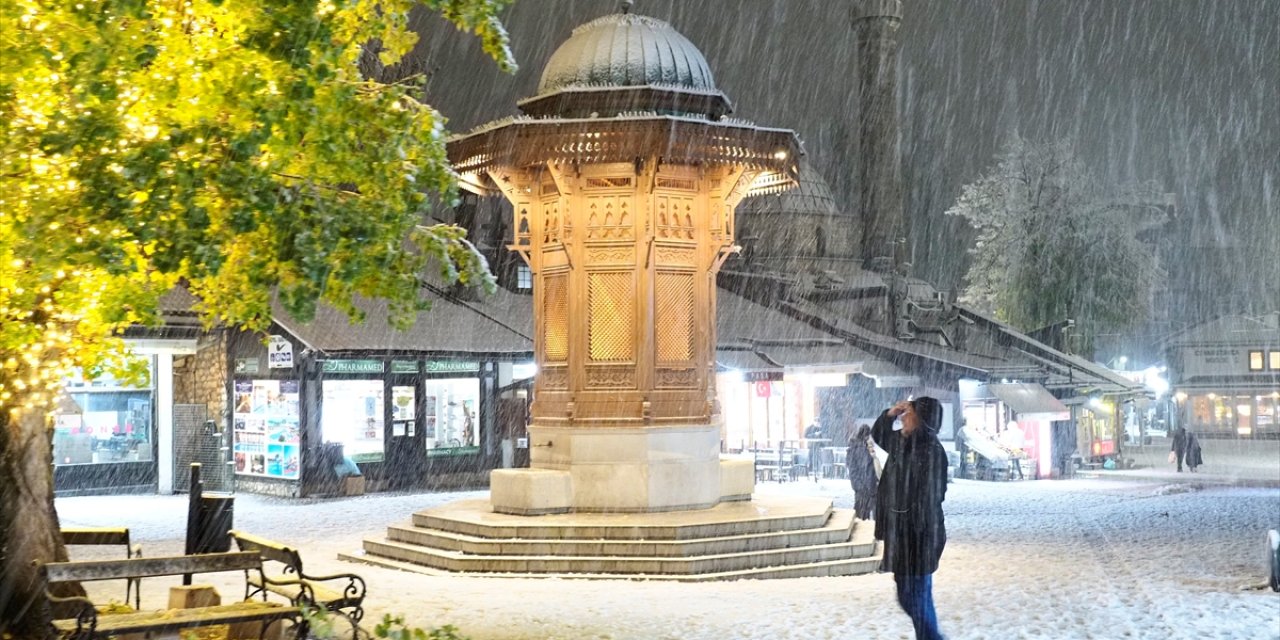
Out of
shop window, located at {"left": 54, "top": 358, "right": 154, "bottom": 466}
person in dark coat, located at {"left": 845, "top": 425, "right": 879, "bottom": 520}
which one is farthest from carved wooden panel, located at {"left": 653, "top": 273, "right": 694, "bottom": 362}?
shop window, located at {"left": 54, "top": 358, "right": 154, "bottom": 466}

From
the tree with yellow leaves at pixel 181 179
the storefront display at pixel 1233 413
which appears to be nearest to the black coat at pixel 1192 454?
the tree with yellow leaves at pixel 181 179

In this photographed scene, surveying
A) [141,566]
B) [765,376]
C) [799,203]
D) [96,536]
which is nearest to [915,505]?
[141,566]

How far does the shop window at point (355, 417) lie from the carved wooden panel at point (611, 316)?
1128 cm

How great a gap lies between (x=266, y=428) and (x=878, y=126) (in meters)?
34.1

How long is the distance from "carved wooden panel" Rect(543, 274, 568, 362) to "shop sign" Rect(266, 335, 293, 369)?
1056 centimetres

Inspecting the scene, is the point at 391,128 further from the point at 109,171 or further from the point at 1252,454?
the point at 1252,454

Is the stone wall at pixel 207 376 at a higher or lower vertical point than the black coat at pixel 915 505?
higher

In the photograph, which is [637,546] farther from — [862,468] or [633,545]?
[862,468]

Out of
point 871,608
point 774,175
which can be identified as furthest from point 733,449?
point 871,608

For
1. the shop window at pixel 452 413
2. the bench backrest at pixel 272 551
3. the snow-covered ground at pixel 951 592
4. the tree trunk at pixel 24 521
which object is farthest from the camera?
the shop window at pixel 452 413

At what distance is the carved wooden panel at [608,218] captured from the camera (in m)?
16.9

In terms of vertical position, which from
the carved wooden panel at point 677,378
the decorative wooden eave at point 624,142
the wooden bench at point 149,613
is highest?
the decorative wooden eave at point 624,142

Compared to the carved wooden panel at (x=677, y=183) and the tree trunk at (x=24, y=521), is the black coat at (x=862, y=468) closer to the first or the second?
the carved wooden panel at (x=677, y=183)

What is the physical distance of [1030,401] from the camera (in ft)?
113
